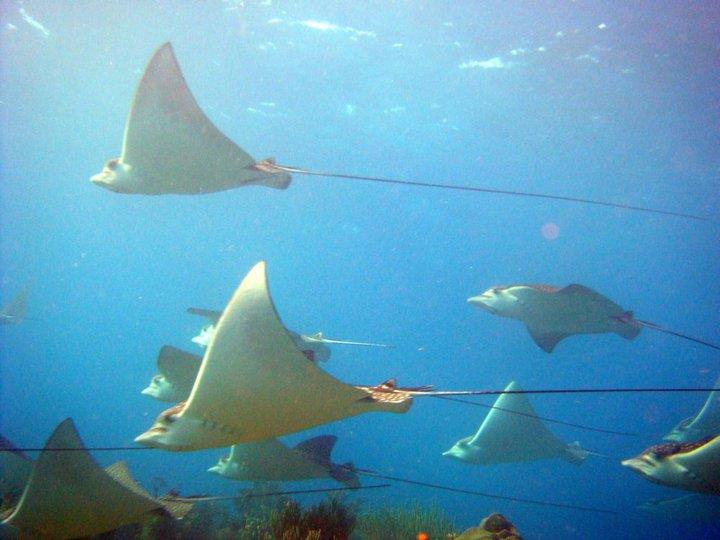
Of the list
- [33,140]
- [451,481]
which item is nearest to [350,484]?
[451,481]

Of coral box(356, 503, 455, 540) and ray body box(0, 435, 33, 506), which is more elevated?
ray body box(0, 435, 33, 506)

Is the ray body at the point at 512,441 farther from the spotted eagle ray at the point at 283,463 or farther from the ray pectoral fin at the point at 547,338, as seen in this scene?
the spotted eagle ray at the point at 283,463

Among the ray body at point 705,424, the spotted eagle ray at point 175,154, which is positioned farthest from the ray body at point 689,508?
the spotted eagle ray at point 175,154

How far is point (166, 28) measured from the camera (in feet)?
53.2

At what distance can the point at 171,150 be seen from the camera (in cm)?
512

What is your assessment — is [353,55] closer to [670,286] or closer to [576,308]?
[576,308]

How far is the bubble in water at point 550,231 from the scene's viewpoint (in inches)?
1507

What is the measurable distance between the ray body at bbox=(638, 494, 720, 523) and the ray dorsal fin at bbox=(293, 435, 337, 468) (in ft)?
24.2

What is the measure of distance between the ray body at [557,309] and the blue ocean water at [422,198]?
541 cm

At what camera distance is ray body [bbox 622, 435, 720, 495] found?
394cm

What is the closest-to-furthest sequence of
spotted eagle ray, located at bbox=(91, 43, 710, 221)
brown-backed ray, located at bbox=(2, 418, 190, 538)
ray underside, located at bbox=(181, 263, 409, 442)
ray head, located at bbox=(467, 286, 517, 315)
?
ray underside, located at bbox=(181, 263, 409, 442) < brown-backed ray, located at bbox=(2, 418, 190, 538) < spotted eagle ray, located at bbox=(91, 43, 710, 221) < ray head, located at bbox=(467, 286, 517, 315)

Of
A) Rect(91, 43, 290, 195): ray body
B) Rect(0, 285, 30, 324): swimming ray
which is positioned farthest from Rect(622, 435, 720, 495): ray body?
Rect(0, 285, 30, 324): swimming ray

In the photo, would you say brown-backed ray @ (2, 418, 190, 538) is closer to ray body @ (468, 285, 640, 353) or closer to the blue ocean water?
ray body @ (468, 285, 640, 353)

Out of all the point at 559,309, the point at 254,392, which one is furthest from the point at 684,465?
the point at 254,392
